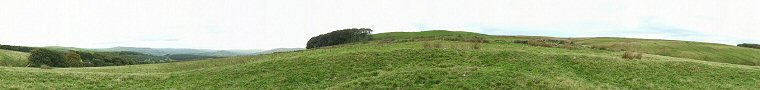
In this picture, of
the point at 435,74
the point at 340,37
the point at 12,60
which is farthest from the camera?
the point at 340,37

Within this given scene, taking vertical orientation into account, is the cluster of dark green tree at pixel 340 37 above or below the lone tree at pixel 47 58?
above

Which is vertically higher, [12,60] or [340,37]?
[340,37]

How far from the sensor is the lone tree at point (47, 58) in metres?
84.8

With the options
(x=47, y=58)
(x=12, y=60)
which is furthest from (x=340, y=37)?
(x=12, y=60)

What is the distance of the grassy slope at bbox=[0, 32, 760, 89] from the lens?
27.1m

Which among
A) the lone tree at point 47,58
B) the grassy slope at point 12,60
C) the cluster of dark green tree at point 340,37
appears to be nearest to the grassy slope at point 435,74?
the lone tree at point 47,58

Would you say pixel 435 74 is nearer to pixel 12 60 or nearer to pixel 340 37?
pixel 340 37

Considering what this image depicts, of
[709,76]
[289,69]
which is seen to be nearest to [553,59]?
[709,76]

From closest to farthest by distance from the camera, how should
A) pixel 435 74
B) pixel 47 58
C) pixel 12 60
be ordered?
pixel 435 74 < pixel 47 58 < pixel 12 60

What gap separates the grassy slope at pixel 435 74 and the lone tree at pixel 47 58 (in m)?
58.2

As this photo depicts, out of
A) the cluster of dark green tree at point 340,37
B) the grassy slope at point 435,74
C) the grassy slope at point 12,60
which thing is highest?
the cluster of dark green tree at point 340,37

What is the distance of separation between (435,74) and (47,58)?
80.4m

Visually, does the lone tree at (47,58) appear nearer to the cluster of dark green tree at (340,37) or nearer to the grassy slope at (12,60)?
the grassy slope at (12,60)

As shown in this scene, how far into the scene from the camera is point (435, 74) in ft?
93.6
